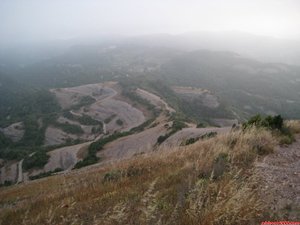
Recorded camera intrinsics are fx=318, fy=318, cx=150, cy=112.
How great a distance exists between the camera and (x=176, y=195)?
4.86 metres

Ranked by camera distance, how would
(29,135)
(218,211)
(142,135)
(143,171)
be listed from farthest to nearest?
(29,135) → (142,135) → (143,171) → (218,211)

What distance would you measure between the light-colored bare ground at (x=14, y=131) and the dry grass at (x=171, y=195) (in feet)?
351

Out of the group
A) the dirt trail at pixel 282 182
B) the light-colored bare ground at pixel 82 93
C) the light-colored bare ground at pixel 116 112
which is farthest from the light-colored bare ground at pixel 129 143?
the light-colored bare ground at pixel 82 93

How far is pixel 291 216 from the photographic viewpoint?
3.94 meters

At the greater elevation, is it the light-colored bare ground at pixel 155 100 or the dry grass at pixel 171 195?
the dry grass at pixel 171 195

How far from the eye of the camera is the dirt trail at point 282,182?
4.19m

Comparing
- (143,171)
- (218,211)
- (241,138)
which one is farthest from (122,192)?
(241,138)

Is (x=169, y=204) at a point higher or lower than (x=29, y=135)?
higher

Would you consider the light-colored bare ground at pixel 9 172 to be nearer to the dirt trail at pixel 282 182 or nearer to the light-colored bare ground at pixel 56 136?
the light-colored bare ground at pixel 56 136

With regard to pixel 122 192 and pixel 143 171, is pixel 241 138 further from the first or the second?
pixel 122 192

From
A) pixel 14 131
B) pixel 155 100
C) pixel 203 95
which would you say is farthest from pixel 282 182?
pixel 203 95

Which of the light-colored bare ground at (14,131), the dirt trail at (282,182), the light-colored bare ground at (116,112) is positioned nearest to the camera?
the dirt trail at (282,182)

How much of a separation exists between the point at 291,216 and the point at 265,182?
4.27 feet

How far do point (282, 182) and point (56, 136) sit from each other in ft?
331
